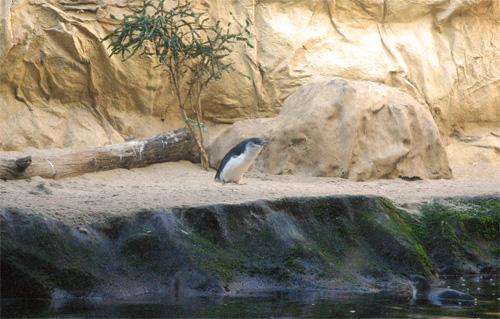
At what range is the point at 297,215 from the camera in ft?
18.5

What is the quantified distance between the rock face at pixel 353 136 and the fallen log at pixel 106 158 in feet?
3.96

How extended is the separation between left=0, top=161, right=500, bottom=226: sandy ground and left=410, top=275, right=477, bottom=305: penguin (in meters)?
1.63

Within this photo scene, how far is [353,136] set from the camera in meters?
9.52

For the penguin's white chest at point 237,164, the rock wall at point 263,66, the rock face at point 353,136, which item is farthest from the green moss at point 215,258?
the rock wall at point 263,66

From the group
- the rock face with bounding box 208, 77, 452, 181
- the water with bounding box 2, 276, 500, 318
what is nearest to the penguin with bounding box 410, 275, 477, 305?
the water with bounding box 2, 276, 500, 318

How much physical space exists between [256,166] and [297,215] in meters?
4.57

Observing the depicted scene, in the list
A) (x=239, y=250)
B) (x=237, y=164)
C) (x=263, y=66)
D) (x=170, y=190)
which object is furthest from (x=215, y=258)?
(x=263, y=66)

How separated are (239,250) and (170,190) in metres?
1.97

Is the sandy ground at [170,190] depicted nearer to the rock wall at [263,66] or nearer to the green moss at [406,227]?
the green moss at [406,227]

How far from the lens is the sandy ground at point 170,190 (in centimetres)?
526

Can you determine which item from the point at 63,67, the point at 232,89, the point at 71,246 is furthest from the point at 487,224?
the point at 63,67

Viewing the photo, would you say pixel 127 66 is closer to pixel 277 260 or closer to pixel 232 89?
pixel 232 89

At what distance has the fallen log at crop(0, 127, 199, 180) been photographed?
25.1ft

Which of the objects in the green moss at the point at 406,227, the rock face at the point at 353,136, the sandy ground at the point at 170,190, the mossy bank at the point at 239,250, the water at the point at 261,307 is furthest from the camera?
the rock face at the point at 353,136
